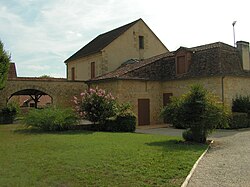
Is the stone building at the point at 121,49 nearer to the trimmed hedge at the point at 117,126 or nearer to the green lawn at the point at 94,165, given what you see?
the trimmed hedge at the point at 117,126

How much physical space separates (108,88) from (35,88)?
628cm

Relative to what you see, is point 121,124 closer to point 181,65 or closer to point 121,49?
point 181,65

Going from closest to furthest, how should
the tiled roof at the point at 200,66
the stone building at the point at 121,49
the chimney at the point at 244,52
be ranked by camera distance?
the tiled roof at the point at 200,66
the chimney at the point at 244,52
the stone building at the point at 121,49

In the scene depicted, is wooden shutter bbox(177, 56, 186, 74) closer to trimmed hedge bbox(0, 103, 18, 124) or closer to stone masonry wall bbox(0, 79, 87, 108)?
stone masonry wall bbox(0, 79, 87, 108)

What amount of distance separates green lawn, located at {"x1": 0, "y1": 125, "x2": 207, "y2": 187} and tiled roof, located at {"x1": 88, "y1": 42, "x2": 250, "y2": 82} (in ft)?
36.8

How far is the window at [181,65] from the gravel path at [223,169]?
1199 cm

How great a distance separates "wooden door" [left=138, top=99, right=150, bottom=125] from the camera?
73.2 feet

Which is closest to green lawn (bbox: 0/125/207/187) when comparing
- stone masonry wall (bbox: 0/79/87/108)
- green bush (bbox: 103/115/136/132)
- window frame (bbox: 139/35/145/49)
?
green bush (bbox: 103/115/136/132)

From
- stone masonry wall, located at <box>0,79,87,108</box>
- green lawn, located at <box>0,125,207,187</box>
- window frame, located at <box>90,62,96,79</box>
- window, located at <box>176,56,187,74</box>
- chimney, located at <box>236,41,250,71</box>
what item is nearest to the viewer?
green lawn, located at <box>0,125,207,187</box>

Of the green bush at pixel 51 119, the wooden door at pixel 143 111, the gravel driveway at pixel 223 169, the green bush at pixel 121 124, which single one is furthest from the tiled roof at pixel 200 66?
the gravel driveway at pixel 223 169

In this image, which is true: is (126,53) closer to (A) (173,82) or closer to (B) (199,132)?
(A) (173,82)

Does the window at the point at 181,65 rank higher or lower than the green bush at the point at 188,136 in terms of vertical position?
higher

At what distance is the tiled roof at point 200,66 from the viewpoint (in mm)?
20359

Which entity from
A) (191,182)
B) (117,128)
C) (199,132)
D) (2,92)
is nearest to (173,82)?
(117,128)
